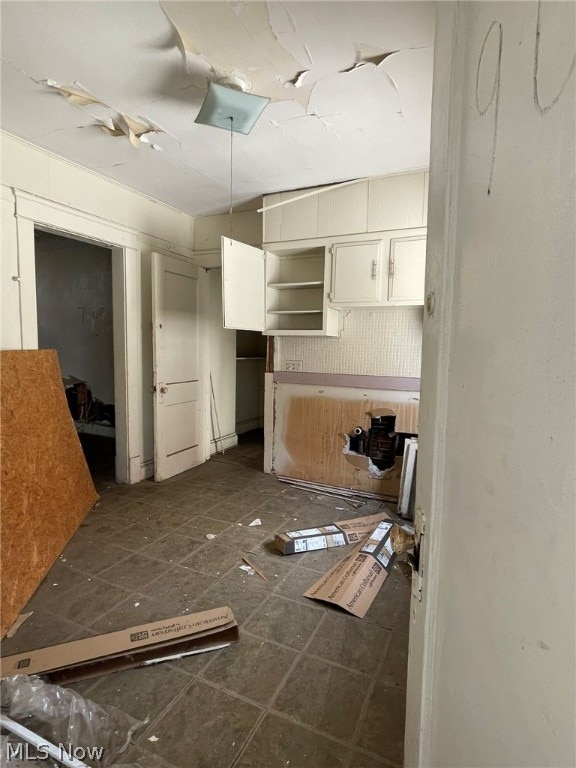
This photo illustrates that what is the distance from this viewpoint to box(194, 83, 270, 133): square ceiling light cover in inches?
76.0

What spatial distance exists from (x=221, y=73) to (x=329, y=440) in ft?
9.23

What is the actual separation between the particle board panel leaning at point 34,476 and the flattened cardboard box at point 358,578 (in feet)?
4.99

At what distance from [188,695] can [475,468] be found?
1583 mm

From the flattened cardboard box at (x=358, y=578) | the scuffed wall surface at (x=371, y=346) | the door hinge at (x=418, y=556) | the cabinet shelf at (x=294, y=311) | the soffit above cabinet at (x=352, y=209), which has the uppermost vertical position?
the soffit above cabinet at (x=352, y=209)

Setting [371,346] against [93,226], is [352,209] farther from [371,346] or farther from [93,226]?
[93,226]

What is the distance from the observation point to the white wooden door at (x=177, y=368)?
142 inches

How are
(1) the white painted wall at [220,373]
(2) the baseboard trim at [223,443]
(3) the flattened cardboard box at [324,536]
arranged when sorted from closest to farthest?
(3) the flattened cardboard box at [324,536] < (1) the white painted wall at [220,373] < (2) the baseboard trim at [223,443]

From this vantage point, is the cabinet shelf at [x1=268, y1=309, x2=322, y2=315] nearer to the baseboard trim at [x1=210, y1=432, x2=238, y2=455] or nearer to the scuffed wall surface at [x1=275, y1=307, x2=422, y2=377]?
the scuffed wall surface at [x1=275, y1=307, x2=422, y2=377]

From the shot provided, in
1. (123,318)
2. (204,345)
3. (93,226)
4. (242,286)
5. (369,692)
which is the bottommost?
(369,692)

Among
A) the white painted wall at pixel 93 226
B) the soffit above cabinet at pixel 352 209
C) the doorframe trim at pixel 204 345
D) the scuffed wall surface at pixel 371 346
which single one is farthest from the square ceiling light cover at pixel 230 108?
the doorframe trim at pixel 204 345

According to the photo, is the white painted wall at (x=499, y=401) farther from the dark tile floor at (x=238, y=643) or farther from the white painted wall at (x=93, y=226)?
the white painted wall at (x=93, y=226)

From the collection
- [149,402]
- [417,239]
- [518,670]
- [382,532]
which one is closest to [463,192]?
[518,670]

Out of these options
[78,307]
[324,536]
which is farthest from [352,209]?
[78,307]

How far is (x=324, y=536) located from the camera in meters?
2.56
